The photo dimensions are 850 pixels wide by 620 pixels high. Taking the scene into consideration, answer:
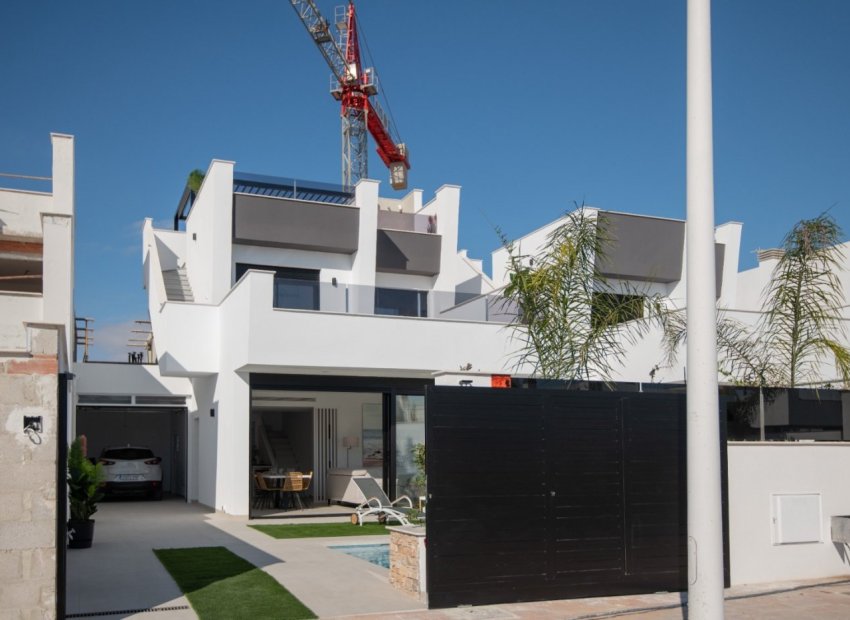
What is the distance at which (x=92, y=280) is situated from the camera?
2375 cm

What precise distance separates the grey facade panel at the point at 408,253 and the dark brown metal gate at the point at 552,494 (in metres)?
14.9

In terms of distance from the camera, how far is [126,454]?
74.5 ft

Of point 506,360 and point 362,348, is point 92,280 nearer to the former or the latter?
point 362,348

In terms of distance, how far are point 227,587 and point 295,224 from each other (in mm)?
14370

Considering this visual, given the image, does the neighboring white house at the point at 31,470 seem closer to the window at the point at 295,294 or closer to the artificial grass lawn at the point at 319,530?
the artificial grass lawn at the point at 319,530

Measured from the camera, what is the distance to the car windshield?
22.6 m

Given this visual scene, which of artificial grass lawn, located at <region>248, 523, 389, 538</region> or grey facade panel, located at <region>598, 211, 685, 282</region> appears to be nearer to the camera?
artificial grass lawn, located at <region>248, 523, 389, 538</region>

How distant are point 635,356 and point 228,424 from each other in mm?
8971

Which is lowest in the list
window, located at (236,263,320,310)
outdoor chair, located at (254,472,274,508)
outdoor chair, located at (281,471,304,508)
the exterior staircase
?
outdoor chair, located at (254,472,274,508)

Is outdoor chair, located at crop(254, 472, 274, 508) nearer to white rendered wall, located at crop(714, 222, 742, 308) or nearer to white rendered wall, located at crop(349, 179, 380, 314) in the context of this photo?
white rendered wall, located at crop(349, 179, 380, 314)

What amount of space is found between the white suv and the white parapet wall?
16341 millimetres

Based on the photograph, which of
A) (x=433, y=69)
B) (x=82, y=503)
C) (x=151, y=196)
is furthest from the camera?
(x=151, y=196)

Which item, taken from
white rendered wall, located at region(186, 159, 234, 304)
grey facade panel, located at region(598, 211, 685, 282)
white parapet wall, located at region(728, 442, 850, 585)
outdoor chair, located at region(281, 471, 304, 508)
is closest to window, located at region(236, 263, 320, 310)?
outdoor chair, located at region(281, 471, 304, 508)

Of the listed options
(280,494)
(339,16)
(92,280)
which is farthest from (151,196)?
(339,16)
